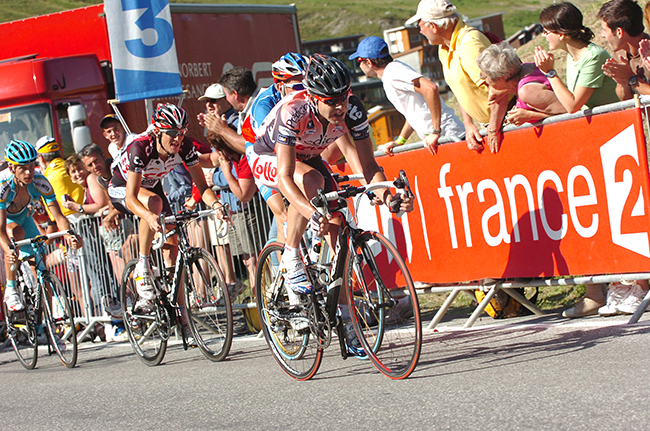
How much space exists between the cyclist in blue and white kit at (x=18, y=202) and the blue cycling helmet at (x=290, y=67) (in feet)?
10.8

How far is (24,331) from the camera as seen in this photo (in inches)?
354

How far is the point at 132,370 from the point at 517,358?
12.4 ft

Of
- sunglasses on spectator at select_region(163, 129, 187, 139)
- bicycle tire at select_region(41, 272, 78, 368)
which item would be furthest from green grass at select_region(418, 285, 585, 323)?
bicycle tire at select_region(41, 272, 78, 368)

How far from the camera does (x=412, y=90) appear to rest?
7641 millimetres

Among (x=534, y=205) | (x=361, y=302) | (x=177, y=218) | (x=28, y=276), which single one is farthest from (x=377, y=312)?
(x=28, y=276)

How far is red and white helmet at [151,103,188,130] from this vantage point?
23.5ft

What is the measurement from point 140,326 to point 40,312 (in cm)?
143

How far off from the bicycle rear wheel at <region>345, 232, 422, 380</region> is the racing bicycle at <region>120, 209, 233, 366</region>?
1836 millimetres

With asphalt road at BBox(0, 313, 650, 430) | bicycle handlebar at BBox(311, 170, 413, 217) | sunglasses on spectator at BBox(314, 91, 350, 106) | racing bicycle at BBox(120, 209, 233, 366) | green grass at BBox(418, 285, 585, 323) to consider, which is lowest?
green grass at BBox(418, 285, 585, 323)

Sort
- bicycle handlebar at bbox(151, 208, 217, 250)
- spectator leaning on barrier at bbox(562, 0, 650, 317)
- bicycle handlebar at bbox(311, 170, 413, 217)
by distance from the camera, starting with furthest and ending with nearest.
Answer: bicycle handlebar at bbox(151, 208, 217, 250) < spectator leaning on barrier at bbox(562, 0, 650, 317) < bicycle handlebar at bbox(311, 170, 413, 217)

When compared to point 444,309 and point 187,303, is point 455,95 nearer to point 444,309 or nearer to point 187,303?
point 444,309

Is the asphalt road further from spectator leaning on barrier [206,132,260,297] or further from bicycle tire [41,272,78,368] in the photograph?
spectator leaning on barrier [206,132,260,297]

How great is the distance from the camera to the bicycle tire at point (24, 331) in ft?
28.8

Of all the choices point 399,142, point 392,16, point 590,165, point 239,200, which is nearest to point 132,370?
point 239,200
